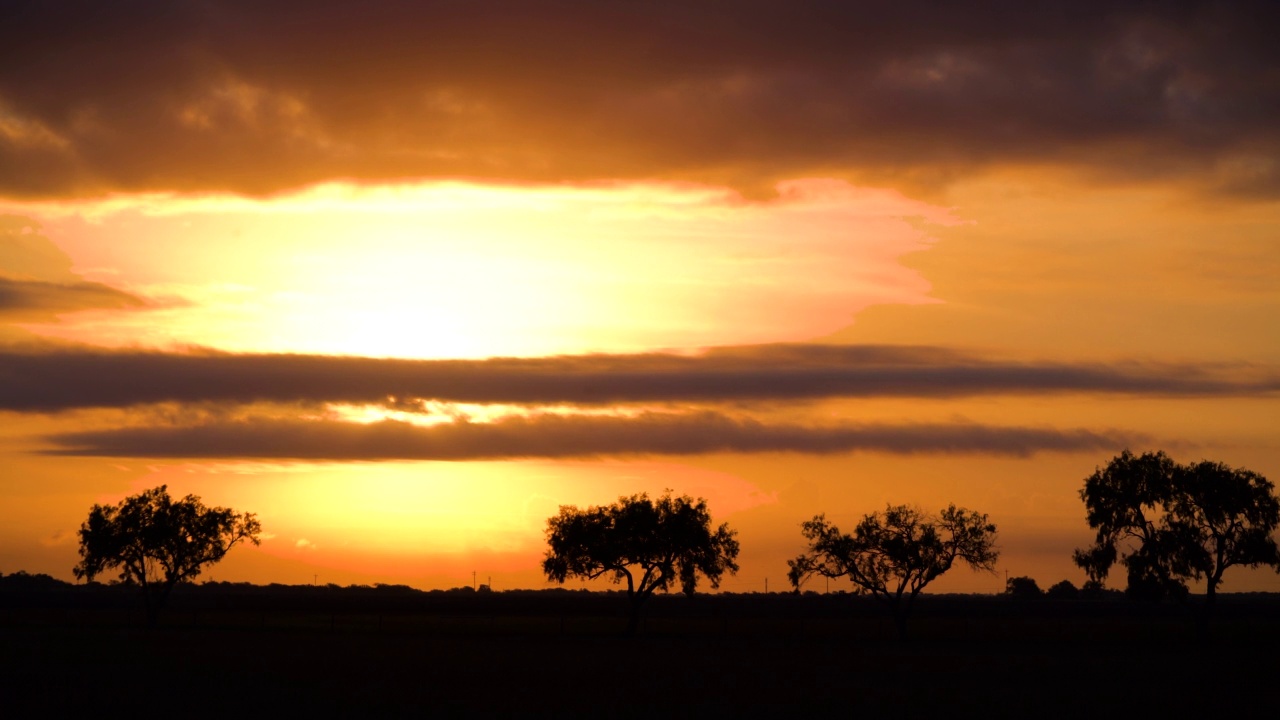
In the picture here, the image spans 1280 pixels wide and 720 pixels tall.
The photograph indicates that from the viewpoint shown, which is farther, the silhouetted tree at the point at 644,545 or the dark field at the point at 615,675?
the silhouetted tree at the point at 644,545

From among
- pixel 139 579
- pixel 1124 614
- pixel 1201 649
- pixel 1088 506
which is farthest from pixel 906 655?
pixel 1124 614

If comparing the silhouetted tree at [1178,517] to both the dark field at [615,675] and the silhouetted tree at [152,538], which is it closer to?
the dark field at [615,675]

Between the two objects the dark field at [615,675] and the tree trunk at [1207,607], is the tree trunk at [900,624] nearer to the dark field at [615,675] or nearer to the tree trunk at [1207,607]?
the dark field at [615,675]

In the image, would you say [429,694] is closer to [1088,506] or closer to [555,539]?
[555,539]

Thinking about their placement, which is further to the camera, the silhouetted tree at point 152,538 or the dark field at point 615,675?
the silhouetted tree at point 152,538

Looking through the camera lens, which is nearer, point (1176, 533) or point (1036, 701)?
point (1036, 701)

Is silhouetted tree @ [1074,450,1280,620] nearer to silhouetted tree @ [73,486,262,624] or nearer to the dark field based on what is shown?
the dark field

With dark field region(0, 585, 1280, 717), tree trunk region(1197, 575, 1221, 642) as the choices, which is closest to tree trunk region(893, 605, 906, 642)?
dark field region(0, 585, 1280, 717)

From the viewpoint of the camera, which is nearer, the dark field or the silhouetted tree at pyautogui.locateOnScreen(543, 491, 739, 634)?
the dark field

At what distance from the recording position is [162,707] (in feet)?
107

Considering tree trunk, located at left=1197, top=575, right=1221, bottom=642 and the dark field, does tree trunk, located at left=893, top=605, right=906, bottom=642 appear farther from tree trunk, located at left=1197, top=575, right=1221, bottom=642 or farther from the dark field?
tree trunk, located at left=1197, top=575, right=1221, bottom=642

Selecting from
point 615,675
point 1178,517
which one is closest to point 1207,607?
point 1178,517

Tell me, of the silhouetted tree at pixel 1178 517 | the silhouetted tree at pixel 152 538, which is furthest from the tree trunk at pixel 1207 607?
the silhouetted tree at pixel 152 538

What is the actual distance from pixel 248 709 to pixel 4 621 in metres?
73.5
